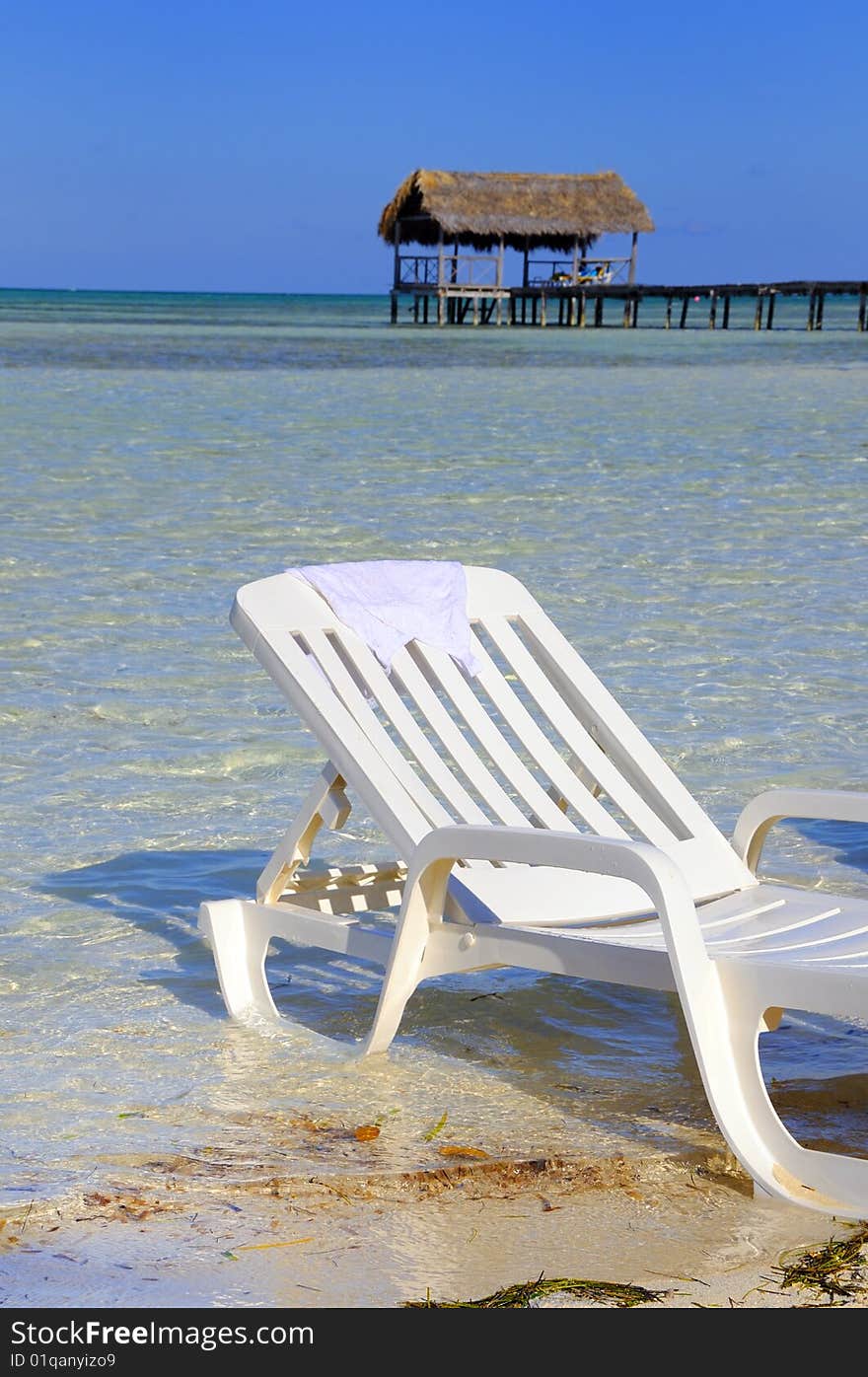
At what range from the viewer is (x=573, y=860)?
296 cm

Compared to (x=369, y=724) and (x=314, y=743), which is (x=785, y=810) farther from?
(x=314, y=743)

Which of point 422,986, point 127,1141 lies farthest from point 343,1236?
point 422,986

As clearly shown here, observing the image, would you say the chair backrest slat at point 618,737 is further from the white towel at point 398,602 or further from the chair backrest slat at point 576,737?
the white towel at point 398,602

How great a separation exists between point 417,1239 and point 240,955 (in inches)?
44.6

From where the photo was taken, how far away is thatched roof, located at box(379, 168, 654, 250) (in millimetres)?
47031

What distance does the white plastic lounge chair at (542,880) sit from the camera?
9.10 feet

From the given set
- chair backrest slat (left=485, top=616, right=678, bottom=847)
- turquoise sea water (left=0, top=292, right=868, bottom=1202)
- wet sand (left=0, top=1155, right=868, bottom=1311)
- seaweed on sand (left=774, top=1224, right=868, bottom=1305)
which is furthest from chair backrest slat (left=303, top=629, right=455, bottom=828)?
seaweed on sand (left=774, top=1224, right=868, bottom=1305)

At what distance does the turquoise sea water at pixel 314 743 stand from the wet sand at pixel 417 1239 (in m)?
0.12

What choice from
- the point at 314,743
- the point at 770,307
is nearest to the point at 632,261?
the point at 770,307

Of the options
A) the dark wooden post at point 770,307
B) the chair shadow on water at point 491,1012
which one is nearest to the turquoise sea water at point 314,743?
the chair shadow on water at point 491,1012

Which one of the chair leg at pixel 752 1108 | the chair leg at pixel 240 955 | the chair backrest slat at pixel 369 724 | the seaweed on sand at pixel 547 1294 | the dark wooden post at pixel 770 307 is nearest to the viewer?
the seaweed on sand at pixel 547 1294

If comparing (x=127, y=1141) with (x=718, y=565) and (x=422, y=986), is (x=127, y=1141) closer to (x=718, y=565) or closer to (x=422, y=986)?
(x=422, y=986)

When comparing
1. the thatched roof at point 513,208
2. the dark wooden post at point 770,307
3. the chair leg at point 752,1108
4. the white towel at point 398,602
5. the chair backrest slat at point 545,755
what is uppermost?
the thatched roof at point 513,208

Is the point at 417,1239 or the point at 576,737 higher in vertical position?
the point at 576,737
